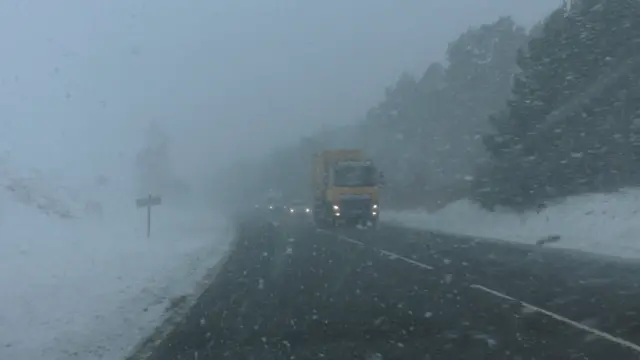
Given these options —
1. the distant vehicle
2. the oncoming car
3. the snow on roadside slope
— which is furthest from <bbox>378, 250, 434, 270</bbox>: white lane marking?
the distant vehicle

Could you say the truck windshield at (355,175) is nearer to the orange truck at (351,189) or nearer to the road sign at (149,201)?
the orange truck at (351,189)

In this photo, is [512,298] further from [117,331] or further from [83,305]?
[83,305]

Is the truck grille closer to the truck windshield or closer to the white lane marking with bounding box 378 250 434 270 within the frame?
the truck windshield

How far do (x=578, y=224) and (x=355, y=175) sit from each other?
528 inches

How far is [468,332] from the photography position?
36.9 feet

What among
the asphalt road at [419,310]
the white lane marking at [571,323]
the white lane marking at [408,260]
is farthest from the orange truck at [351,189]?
the white lane marking at [571,323]

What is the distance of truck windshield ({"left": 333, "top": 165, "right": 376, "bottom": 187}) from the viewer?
43219 mm

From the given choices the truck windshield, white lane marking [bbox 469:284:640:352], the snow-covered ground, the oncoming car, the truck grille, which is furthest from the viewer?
the oncoming car

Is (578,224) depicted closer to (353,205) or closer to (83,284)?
(353,205)

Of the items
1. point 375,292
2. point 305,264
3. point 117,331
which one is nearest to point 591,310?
point 375,292

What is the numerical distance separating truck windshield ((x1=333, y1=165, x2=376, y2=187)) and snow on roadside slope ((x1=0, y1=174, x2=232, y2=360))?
6.84m

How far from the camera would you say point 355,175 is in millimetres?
43250

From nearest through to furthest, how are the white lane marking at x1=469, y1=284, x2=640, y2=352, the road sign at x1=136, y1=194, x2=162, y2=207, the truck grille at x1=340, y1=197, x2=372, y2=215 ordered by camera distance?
the white lane marking at x1=469, y1=284, x2=640, y2=352 → the road sign at x1=136, y1=194, x2=162, y2=207 → the truck grille at x1=340, y1=197, x2=372, y2=215

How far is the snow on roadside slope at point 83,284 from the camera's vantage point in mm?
11961
